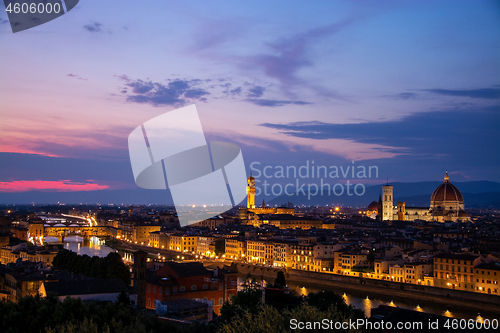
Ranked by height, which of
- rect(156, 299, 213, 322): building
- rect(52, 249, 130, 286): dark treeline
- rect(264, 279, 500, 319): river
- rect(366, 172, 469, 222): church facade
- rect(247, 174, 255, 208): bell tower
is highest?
rect(247, 174, 255, 208): bell tower

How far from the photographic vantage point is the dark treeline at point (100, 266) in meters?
14.1

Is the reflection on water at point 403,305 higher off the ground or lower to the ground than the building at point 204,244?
lower

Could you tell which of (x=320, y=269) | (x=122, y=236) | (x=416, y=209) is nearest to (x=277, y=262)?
(x=320, y=269)

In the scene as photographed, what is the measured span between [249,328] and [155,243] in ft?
107

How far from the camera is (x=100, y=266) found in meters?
14.5

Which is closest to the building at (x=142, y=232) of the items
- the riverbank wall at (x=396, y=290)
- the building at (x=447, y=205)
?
the riverbank wall at (x=396, y=290)

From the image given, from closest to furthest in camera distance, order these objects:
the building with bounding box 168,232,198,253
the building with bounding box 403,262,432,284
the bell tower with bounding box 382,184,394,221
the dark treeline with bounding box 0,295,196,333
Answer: the dark treeline with bounding box 0,295,196,333 → the building with bounding box 403,262,432,284 → the building with bounding box 168,232,198,253 → the bell tower with bounding box 382,184,394,221

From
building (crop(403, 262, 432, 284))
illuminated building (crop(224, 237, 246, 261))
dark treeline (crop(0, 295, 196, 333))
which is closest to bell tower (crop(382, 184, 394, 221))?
illuminated building (crop(224, 237, 246, 261))

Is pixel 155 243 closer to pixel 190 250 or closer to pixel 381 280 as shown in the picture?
pixel 190 250

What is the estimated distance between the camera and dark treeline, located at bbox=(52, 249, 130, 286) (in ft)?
46.1

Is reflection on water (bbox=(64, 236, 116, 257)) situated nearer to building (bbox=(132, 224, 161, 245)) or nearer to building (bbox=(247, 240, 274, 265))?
building (bbox=(132, 224, 161, 245))

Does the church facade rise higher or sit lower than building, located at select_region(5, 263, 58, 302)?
higher

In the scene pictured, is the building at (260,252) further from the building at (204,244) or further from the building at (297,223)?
the building at (297,223)

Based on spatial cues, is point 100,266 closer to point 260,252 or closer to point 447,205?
point 260,252
